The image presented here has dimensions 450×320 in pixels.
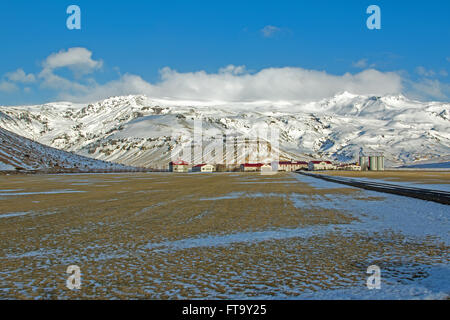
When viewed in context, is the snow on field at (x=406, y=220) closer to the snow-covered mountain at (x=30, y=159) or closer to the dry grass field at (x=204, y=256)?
the dry grass field at (x=204, y=256)

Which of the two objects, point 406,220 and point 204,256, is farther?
point 406,220

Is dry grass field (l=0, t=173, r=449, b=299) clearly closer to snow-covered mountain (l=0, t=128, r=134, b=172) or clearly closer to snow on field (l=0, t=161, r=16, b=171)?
snow on field (l=0, t=161, r=16, b=171)

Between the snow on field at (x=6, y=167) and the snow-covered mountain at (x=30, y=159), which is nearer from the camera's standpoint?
the snow on field at (x=6, y=167)

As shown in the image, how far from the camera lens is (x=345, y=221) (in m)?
17.0

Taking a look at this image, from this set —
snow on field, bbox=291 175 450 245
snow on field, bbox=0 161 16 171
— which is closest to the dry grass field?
snow on field, bbox=291 175 450 245

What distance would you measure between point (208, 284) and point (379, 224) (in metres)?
10.6

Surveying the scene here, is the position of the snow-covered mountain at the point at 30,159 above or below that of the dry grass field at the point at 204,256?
above

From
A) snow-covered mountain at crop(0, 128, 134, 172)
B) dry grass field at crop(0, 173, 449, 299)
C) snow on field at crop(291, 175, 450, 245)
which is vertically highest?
snow-covered mountain at crop(0, 128, 134, 172)

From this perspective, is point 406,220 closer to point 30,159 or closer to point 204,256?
point 204,256

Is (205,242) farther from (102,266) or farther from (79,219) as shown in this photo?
(79,219)

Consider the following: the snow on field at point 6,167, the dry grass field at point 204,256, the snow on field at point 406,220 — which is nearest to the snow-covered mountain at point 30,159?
the snow on field at point 6,167

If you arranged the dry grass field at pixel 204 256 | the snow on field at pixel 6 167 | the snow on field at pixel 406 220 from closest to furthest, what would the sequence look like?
the dry grass field at pixel 204 256 → the snow on field at pixel 406 220 → the snow on field at pixel 6 167

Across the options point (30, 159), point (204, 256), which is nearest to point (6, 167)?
point (30, 159)
